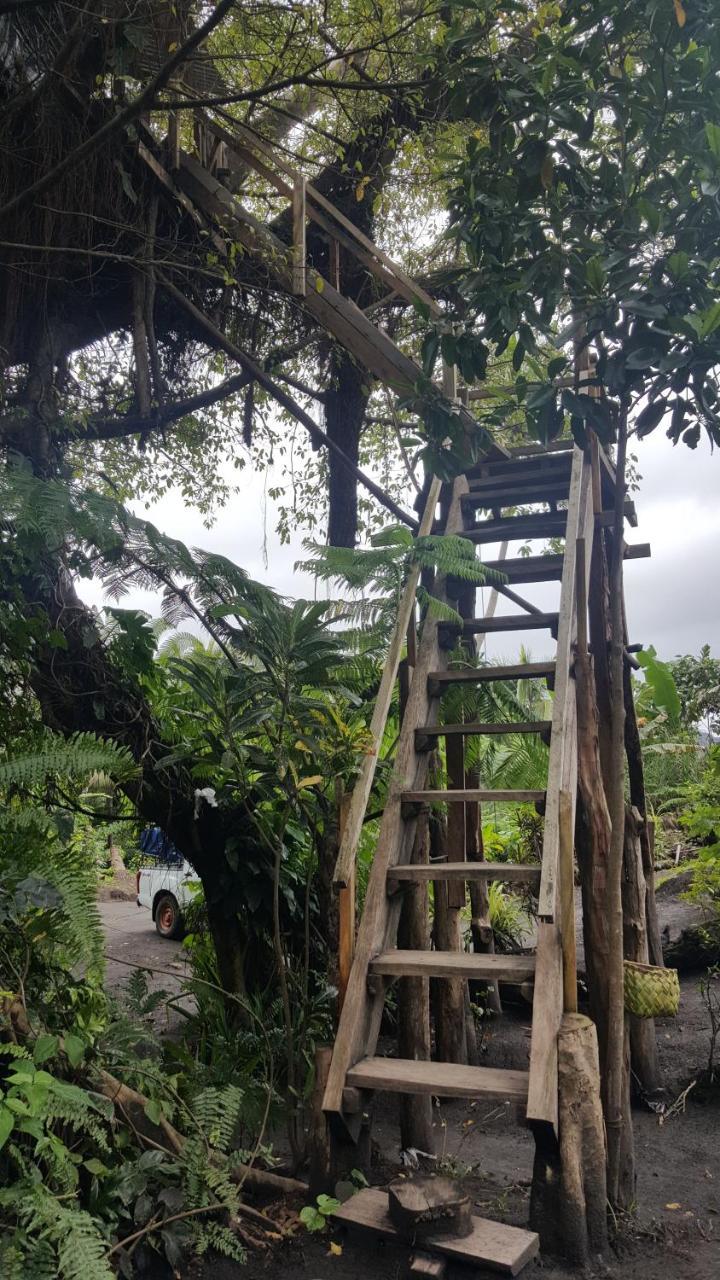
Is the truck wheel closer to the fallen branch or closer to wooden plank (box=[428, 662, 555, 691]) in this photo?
wooden plank (box=[428, 662, 555, 691])

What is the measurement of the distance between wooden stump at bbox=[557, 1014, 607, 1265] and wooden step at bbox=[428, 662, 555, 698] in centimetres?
185

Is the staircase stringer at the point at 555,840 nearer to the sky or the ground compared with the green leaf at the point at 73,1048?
nearer to the sky

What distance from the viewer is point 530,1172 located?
498cm

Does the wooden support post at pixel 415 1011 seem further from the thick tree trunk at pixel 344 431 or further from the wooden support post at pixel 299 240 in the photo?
the thick tree trunk at pixel 344 431

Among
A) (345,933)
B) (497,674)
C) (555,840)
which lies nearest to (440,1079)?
(345,933)

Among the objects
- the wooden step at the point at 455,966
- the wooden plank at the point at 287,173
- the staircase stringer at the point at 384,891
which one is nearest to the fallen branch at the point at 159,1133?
the staircase stringer at the point at 384,891

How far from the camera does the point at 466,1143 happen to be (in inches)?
213

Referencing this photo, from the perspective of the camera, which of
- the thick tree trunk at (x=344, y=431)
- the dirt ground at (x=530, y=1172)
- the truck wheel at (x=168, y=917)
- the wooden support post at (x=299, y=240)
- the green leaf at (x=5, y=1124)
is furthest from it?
the truck wheel at (x=168, y=917)

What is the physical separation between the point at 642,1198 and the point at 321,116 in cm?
947

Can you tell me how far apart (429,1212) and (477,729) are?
222 centimetres

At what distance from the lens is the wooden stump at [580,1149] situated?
3795 millimetres

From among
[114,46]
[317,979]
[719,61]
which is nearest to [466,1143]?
[317,979]

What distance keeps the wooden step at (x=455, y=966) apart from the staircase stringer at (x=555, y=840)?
0.36 ft

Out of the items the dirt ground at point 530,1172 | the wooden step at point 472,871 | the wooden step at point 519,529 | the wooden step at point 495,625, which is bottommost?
the dirt ground at point 530,1172
